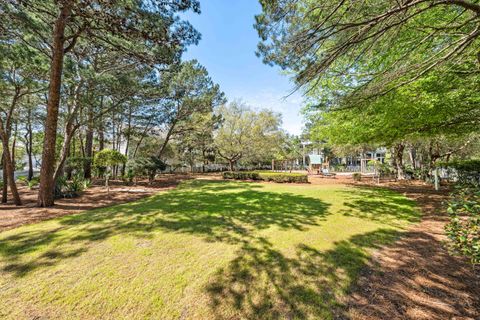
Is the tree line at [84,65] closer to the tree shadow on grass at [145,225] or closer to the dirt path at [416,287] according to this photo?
the tree shadow on grass at [145,225]

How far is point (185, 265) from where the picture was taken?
307 centimetres

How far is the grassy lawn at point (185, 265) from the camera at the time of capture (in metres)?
2.23

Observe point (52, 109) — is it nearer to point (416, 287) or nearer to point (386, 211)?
point (416, 287)

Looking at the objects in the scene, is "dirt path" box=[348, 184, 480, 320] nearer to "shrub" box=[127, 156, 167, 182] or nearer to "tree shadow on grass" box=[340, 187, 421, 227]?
"tree shadow on grass" box=[340, 187, 421, 227]

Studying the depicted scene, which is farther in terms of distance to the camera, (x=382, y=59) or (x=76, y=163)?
(x=76, y=163)

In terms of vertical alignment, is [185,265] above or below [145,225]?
below

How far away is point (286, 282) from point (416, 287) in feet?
5.78

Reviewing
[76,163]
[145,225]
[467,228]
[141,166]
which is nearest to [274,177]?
[141,166]

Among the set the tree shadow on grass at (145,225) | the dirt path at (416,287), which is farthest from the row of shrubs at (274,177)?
the dirt path at (416,287)

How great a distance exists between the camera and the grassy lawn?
2.23 metres

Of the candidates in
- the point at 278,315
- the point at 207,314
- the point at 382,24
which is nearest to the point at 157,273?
the point at 207,314

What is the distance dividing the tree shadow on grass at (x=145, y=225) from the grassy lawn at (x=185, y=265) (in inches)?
1.0

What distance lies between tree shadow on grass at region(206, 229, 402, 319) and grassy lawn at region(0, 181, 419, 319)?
14 mm

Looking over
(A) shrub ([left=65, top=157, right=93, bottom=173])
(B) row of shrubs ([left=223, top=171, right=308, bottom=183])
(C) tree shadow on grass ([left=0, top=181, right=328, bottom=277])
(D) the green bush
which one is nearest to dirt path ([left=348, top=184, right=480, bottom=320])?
(D) the green bush
